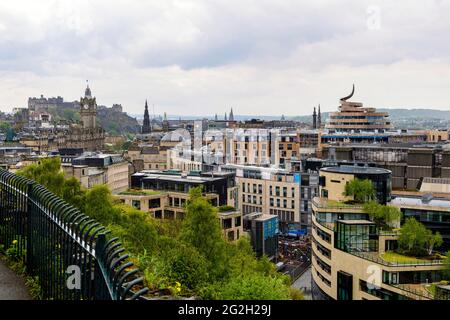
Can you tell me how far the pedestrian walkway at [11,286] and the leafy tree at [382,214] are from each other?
2623 centimetres

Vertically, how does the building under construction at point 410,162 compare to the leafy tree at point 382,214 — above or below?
above

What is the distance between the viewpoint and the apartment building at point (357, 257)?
27.8 m

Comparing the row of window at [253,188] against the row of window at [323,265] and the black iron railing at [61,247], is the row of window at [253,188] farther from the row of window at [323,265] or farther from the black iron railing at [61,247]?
the black iron railing at [61,247]

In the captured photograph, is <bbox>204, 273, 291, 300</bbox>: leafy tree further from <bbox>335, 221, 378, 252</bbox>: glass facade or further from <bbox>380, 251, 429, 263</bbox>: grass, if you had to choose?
<bbox>335, 221, 378, 252</bbox>: glass facade

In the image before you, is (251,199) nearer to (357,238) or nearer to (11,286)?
(357,238)

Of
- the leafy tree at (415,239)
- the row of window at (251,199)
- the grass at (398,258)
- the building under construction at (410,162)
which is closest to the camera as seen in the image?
the grass at (398,258)

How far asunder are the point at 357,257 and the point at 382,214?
4507mm

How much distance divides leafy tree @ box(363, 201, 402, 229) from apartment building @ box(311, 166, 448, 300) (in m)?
0.78

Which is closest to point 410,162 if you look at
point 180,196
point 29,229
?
point 180,196

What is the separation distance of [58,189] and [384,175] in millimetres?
22263

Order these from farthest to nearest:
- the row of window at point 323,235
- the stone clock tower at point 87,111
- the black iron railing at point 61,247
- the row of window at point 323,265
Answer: the stone clock tower at point 87,111 < the row of window at point 323,235 < the row of window at point 323,265 < the black iron railing at point 61,247

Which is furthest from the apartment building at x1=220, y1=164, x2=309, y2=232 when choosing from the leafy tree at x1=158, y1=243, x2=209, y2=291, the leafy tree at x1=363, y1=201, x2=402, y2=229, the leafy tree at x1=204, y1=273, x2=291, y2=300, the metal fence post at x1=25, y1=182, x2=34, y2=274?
the metal fence post at x1=25, y1=182, x2=34, y2=274

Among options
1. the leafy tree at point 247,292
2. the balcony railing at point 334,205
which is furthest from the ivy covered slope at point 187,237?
the balcony railing at point 334,205

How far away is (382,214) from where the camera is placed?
33344 mm
